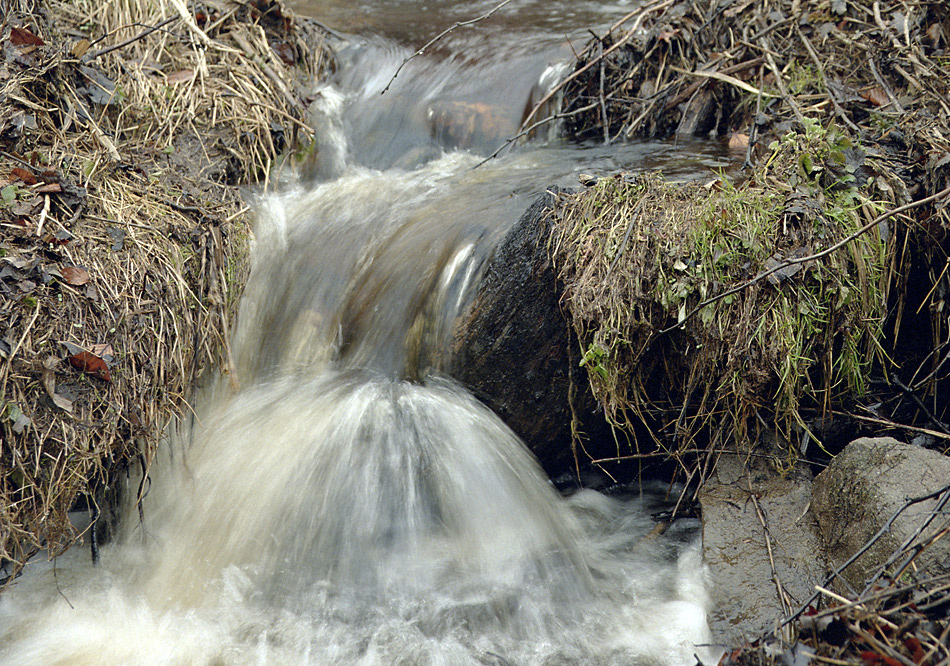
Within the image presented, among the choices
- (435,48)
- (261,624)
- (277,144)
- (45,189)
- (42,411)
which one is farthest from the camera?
(435,48)

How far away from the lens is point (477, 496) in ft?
10.9

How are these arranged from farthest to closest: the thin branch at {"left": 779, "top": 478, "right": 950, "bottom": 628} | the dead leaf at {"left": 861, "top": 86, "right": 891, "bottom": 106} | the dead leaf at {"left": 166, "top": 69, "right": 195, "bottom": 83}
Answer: the dead leaf at {"left": 166, "top": 69, "right": 195, "bottom": 83}, the dead leaf at {"left": 861, "top": 86, "right": 891, "bottom": 106}, the thin branch at {"left": 779, "top": 478, "right": 950, "bottom": 628}

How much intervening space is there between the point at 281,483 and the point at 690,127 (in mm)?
3106

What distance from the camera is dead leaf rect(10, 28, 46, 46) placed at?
3.81 metres

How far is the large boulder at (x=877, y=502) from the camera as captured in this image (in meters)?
2.58

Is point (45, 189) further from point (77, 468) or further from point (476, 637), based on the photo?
point (476, 637)

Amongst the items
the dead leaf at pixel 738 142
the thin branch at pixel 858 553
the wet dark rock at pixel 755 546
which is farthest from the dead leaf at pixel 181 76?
the thin branch at pixel 858 553

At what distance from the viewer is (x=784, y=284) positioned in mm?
3027

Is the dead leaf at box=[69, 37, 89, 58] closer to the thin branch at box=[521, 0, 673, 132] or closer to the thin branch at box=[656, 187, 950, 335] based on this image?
the thin branch at box=[521, 0, 673, 132]

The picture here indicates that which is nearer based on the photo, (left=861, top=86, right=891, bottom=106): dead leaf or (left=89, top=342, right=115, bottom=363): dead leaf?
(left=89, top=342, right=115, bottom=363): dead leaf

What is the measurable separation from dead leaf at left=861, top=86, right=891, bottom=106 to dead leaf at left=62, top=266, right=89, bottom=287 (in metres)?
3.81

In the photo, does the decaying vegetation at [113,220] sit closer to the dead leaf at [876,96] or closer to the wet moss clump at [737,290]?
the wet moss clump at [737,290]

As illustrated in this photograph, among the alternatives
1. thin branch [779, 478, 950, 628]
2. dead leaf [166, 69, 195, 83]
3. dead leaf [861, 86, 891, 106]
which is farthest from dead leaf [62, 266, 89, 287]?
dead leaf [861, 86, 891, 106]

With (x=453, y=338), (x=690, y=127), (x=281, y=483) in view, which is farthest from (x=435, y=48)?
(x=281, y=483)
